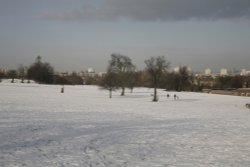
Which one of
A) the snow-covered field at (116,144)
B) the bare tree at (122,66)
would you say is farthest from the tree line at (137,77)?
the snow-covered field at (116,144)

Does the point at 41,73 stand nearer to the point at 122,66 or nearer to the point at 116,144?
the point at 122,66

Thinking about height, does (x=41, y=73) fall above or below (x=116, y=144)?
above

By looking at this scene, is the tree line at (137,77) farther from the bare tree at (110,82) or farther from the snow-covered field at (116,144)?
the snow-covered field at (116,144)

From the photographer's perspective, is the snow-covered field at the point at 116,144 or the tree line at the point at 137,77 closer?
the snow-covered field at the point at 116,144

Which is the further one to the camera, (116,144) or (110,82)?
(110,82)

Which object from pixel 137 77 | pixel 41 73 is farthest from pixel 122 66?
pixel 41 73

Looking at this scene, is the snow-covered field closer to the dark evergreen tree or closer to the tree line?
the tree line

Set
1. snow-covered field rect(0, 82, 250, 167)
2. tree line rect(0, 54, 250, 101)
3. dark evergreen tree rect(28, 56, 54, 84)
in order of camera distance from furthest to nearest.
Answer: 1. dark evergreen tree rect(28, 56, 54, 84)
2. tree line rect(0, 54, 250, 101)
3. snow-covered field rect(0, 82, 250, 167)

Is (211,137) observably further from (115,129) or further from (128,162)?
(128,162)

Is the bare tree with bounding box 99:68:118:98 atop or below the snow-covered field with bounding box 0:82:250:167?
atop

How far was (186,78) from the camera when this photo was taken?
140 meters

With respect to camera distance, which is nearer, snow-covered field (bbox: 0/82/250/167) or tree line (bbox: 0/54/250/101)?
snow-covered field (bbox: 0/82/250/167)

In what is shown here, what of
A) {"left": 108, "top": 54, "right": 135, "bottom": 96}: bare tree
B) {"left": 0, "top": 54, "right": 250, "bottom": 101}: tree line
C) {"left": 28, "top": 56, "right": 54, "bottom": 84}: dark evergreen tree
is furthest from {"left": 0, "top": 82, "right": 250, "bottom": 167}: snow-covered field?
{"left": 28, "top": 56, "right": 54, "bottom": 84}: dark evergreen tree

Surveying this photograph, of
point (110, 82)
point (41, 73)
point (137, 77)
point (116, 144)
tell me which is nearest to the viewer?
point (116, 144)
